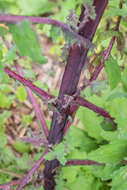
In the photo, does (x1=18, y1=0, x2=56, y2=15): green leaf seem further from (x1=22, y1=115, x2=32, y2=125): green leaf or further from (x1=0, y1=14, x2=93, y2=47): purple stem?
(x1=22, y1=115, x2=32, y2=125): green leaf

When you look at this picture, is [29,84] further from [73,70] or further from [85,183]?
[85,183]

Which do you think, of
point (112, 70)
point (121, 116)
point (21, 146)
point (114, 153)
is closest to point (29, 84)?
point (112, 70)

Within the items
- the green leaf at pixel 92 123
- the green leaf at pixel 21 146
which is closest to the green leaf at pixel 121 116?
the green leaf at pixel 92 123

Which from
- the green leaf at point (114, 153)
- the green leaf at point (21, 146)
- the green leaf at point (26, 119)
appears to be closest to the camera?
the green leaf at point (114, 153)

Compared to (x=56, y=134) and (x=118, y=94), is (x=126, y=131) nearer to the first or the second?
(x=56, y=134)

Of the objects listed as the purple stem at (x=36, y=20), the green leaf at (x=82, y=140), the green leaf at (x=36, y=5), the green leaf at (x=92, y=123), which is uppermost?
the green leaf at (x=36, y=5)

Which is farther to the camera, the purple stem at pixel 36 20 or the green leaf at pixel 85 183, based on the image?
the green leaf at pixel 85 183

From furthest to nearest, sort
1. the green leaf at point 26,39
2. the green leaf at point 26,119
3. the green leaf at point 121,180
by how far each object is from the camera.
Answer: the green leaf at point 26,119, the green leaf at point 121,180, the green leaf at point 26,39

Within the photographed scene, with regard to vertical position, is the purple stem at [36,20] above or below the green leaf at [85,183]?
above

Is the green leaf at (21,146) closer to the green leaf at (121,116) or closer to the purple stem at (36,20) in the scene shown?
the green leaf at (121,116)
